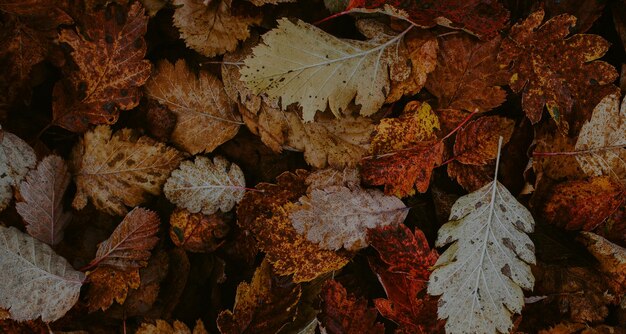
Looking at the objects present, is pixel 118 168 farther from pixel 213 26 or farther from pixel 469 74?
pixel 469 74

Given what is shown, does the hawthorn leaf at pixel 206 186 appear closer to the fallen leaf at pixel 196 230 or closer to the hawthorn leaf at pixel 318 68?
the fallen leaf at pixel 196 230

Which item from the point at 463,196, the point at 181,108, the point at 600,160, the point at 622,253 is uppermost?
the point at 181,108

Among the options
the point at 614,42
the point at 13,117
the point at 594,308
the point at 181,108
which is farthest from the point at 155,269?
the point at 614,42

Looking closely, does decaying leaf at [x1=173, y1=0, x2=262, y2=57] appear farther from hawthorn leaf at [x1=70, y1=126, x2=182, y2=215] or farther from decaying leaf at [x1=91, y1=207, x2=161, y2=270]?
decaying leaf at [x1=91, y1=207, x2=161, y2=270]

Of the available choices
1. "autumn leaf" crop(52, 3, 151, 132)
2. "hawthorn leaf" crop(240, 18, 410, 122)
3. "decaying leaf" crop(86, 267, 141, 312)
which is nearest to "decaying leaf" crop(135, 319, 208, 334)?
"decaying leaf" crop(86, 267, 141, 312)

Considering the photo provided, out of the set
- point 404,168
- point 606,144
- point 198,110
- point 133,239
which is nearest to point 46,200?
point 133,239

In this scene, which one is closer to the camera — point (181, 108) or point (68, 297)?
point (68, 297)

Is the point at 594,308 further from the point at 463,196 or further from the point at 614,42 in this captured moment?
the point at 614,42
